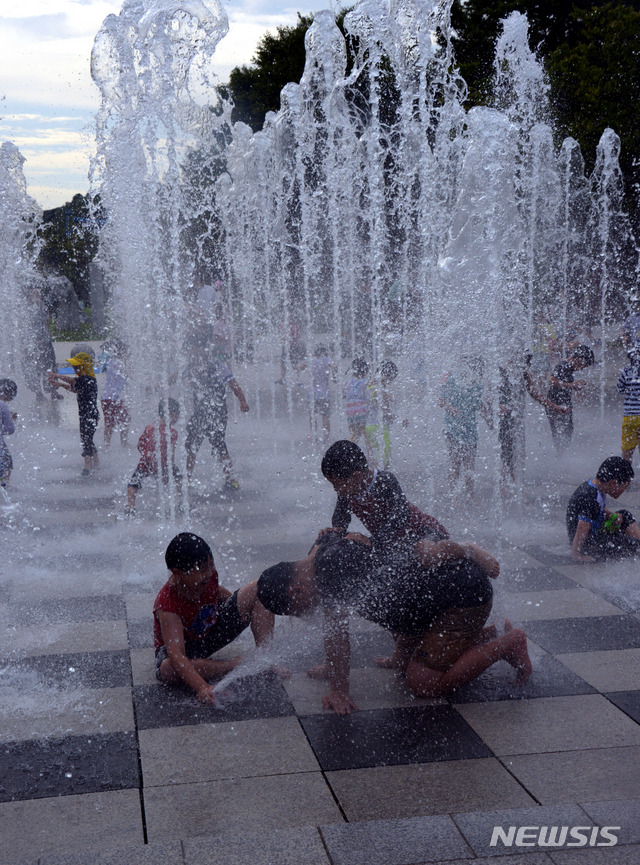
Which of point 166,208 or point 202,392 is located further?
point 166,208

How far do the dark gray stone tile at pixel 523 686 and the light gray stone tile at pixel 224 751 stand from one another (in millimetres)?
778

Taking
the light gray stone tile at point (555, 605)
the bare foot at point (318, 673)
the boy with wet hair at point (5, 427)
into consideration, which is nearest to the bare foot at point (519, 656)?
the bare foot at point (318, 673)

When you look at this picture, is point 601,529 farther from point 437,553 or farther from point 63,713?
point 63,713

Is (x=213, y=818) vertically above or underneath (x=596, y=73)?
underneath

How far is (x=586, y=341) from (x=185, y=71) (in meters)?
9.70

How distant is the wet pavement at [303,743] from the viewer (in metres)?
2.67

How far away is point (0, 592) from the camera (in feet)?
17.4

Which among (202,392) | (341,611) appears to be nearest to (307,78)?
(202,392)

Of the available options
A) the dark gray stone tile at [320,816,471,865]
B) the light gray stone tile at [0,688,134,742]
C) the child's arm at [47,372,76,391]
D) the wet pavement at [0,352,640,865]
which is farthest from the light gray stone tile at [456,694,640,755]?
the child's arm at [47,372,76,391]

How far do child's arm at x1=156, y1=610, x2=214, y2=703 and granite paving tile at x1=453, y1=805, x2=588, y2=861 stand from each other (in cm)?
127

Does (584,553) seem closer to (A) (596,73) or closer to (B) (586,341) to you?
(B) (586,341)

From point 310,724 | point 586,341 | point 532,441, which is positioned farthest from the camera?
point 586,341

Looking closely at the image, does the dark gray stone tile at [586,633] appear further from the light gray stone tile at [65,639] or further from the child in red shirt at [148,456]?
the child in red shirt at [148,456]

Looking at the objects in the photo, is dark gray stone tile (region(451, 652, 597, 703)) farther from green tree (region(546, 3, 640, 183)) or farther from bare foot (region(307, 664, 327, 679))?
green tree (region(546, 3, 640, 183))
